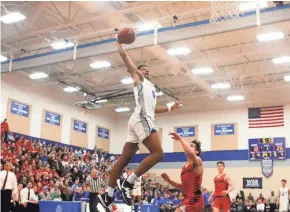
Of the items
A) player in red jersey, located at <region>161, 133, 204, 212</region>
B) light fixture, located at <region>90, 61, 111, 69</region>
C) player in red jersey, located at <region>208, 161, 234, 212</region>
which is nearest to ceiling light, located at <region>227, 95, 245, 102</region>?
light fixture, located at <region>90, 61, 111, 69</region>

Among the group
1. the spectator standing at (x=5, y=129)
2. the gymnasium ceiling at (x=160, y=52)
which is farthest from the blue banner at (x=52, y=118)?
the spectator standing at (x=5, y=129)

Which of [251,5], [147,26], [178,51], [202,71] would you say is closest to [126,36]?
[251,5]

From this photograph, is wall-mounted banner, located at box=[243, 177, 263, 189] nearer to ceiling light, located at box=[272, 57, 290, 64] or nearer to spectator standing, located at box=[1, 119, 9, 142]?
ceiling light, located at box=[272, 57, 290, 64]

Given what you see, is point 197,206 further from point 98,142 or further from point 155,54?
point 98,142

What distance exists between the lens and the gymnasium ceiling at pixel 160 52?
17.2 m

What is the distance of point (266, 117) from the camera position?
2892 cm

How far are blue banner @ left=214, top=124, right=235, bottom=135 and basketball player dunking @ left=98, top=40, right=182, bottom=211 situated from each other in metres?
25.1

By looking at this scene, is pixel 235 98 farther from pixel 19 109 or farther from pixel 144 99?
pixel 144 99

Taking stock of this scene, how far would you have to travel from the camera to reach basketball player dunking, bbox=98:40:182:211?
5367 mm

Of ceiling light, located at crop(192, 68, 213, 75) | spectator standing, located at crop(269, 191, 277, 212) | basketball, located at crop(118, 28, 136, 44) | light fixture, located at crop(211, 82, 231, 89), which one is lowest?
spectator standing, located at crop(269, 191, 277, 212)

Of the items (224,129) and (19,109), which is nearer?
(19,109)

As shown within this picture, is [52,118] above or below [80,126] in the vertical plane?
above

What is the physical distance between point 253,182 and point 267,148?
254 centimetres

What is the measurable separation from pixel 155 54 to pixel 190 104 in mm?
10665
